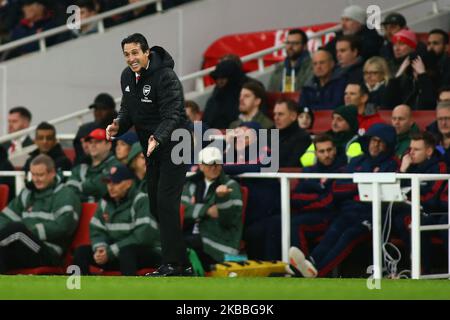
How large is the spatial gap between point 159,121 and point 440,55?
4.70m

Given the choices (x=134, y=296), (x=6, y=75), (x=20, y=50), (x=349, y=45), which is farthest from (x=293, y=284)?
(x=20, y=50)

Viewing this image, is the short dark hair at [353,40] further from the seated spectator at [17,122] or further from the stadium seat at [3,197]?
the stadium seat at [3,197]

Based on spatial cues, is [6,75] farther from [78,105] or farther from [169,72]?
[169,72]

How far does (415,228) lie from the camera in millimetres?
11609

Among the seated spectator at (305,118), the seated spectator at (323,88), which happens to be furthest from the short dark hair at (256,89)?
the seated spectator at (323,88)

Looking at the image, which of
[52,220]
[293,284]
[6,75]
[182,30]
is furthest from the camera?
[182,30]

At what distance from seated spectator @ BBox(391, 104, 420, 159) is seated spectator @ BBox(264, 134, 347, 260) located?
1.74 ft

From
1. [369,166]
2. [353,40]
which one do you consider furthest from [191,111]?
[369,166]

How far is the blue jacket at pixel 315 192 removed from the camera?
12.6m

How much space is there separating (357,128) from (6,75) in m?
5.07

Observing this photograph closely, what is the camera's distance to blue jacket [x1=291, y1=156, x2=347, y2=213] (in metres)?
12.6

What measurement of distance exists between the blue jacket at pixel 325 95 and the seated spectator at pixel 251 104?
673 mm

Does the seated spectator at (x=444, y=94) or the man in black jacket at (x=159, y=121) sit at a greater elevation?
the seated spectator at (x=444, y=94)

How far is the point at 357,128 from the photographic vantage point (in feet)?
43.2
